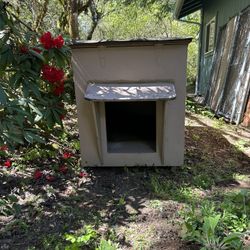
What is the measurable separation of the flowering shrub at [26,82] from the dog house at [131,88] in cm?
24

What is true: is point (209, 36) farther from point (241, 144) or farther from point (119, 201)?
point (119, 201)

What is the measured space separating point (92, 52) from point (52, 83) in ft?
1.60

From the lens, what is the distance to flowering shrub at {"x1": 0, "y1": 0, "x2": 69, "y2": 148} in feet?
7.12

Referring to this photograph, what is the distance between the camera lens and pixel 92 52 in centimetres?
311

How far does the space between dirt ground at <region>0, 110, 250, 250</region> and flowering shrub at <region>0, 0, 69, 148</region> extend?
587 mm

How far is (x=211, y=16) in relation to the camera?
8969mm

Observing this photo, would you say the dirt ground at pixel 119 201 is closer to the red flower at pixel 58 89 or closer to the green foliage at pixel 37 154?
the green foliage at pixel 37 154

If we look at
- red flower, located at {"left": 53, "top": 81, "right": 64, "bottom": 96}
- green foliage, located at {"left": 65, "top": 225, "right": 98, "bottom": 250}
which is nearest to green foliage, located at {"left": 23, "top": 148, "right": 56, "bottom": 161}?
red flower, located at {"left": 53, "top": 81, "right": 64, "bottom": 96}

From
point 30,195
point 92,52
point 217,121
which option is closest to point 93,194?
point 30,195

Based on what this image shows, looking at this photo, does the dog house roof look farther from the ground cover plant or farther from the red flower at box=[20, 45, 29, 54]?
the red flower at box=[20, 45, 29, 54]

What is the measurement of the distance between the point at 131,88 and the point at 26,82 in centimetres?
97

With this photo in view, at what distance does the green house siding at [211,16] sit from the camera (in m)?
6.45

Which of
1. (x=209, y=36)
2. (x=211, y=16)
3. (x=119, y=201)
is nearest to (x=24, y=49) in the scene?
(x=119, y=201)

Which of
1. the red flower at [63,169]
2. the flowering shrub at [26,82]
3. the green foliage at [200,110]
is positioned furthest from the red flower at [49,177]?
the green foliage at [200,110]
